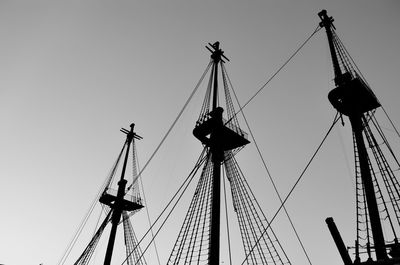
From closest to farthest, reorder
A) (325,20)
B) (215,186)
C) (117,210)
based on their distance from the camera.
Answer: (215,186)
(325,20)
(117,210)

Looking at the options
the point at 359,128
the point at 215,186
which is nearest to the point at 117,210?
the point at 215,186

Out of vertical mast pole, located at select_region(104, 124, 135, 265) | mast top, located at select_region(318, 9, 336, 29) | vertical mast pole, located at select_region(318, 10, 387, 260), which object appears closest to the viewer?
vertical mast pole, located at select_region(318, 10, 387, 260)

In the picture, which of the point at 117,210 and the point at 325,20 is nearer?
the point at 325,20

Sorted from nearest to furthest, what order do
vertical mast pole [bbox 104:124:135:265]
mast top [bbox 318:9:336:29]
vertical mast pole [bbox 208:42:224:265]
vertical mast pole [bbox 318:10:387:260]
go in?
vertical mast pole [bbox 318:10:387:260]
vertical mast pole [bbox 208:42:224:265]
mast top [bbox 318:9:336:29]
vertical mast pole [bbox 104:124:135:265]

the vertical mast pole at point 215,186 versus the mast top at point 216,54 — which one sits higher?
the mast top at point 216,54

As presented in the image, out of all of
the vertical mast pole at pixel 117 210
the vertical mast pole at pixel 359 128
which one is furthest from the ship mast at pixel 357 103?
the vertical mast pole at pixel 117 210

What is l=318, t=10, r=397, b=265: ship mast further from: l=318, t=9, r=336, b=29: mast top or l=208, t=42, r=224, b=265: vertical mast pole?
l=208, t=42, r=224, b=265: vertical mast pole

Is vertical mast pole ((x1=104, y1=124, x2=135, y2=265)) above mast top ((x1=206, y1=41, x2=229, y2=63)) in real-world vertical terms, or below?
below

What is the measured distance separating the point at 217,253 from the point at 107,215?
1714 centimetres

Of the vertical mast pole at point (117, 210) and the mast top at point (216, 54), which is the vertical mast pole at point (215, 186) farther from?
the vertical mast pole at point (117, 210)

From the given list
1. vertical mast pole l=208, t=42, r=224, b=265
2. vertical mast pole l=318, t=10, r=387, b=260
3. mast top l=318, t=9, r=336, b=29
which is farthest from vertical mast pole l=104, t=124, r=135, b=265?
mast top l=318, t=9, r=336, b=29

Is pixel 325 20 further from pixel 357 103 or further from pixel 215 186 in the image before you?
pixel 215 186

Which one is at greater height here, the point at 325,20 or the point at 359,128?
the point at 325,20

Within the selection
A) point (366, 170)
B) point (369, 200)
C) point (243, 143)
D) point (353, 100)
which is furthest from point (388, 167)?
point (243, 143)
